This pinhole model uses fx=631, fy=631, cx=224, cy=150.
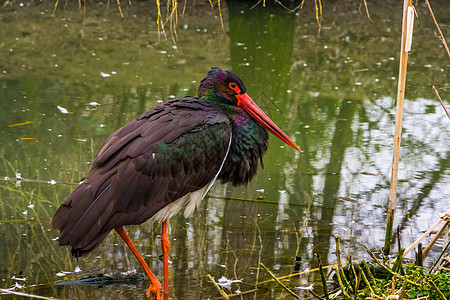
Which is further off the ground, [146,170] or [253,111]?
[253,111]

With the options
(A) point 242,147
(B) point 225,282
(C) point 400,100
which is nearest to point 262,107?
(A) point 242,147

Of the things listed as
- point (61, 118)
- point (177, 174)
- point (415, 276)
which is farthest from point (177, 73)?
point (415, 276)

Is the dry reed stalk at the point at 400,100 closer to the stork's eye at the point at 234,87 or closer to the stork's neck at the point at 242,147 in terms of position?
the stork's neck at the point at 242,147

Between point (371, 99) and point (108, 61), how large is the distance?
3.25 meters

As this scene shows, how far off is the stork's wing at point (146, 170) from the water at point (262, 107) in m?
0.47

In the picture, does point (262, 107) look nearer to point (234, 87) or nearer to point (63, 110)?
point (63, 110)

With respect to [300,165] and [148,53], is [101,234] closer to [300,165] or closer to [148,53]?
[300,165]

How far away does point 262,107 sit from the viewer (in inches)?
259

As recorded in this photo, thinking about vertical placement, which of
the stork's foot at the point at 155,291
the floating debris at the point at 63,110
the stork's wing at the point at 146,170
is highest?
the floating debris at the point at 63,110

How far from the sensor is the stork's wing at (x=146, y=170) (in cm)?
314

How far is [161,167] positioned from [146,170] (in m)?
0.09

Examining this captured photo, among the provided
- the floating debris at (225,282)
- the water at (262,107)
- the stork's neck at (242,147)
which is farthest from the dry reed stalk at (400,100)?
the floating debris at (225,282)

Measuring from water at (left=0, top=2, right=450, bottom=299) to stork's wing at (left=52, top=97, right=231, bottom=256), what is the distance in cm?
47

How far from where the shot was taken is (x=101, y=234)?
314cm
